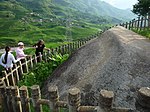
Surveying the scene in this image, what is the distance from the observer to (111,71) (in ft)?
23.2

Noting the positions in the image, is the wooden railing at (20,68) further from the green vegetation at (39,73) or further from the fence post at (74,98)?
the fence post at (74,98)

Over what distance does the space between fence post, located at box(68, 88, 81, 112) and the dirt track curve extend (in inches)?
63.9

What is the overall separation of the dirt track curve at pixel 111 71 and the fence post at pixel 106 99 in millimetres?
1921

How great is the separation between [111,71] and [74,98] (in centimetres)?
258

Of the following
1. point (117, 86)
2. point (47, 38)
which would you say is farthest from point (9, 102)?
point (47, 38)

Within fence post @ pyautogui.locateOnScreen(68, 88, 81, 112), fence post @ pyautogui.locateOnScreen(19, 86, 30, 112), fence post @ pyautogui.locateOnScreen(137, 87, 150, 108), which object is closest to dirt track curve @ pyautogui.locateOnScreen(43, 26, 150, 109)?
fence post @ pyautogui.locateOnScreen(19, 86, 30, 112)

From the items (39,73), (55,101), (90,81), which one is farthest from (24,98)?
(39,73)

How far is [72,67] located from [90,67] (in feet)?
3.74

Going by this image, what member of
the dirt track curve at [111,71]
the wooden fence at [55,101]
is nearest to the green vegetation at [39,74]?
the dirt track curve at [111,71]

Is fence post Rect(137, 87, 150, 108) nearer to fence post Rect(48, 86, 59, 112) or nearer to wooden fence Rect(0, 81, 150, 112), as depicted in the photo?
wooden fence Rect(0, 81, 150, 112)

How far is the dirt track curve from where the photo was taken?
651cm

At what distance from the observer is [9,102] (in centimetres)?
714

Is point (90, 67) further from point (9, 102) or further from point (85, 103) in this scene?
point (9, 102)

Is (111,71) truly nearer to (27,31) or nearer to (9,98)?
(9,98)
